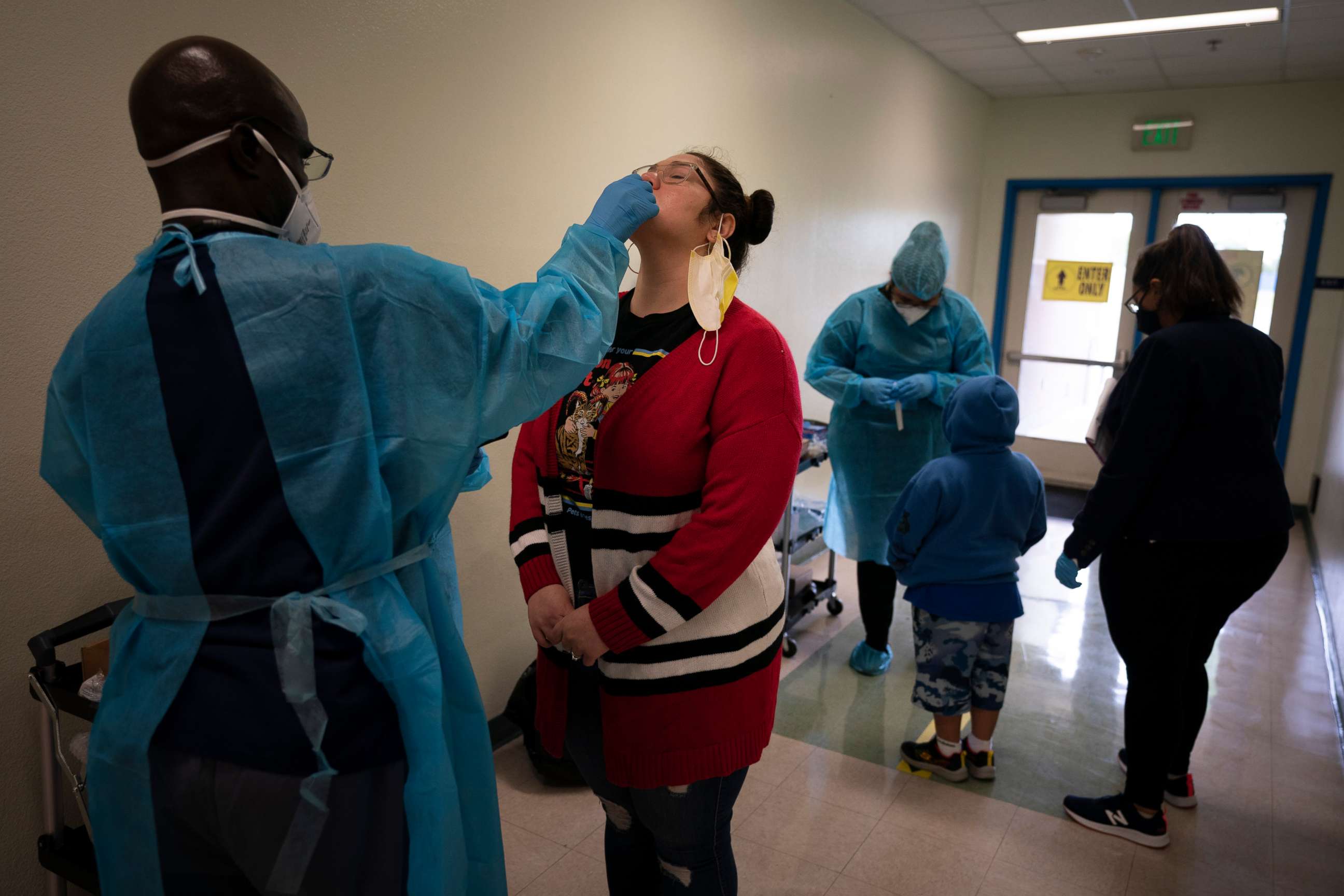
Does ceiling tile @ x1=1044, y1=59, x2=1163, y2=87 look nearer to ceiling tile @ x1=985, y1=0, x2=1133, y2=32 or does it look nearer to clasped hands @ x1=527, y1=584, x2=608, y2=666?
ceiling tile @ x1=985, y1=0, x2=1133, y2=32

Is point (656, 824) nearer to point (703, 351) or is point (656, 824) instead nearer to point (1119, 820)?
point (703, 351)

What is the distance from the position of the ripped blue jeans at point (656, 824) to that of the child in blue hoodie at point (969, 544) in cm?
106

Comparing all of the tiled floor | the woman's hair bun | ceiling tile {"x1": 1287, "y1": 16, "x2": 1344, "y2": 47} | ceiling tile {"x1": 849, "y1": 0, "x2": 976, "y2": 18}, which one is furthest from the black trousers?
ceiling tile {"x1": 1287, "y1": 16, "x2": 1344, "y2": 47}

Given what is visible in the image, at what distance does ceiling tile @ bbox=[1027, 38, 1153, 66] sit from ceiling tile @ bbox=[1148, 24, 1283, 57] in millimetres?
75

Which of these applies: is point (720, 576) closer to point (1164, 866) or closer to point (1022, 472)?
point (1022, 472)

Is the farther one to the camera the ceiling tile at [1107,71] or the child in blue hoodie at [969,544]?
the ceiling tile at [1107,71]

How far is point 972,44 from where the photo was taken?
195 inches

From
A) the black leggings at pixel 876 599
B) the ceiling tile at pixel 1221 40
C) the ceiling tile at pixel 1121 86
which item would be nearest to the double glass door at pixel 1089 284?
the ceiling tile at pixel 1121 86

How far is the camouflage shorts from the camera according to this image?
7.61 ft

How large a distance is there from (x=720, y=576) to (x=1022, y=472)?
1.32 meters

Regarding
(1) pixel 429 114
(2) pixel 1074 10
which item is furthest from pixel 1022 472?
(2) pixel 1074 10

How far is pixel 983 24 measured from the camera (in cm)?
458

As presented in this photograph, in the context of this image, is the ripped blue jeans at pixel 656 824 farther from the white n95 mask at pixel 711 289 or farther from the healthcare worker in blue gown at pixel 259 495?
the white n95 mask at pixel 711 289

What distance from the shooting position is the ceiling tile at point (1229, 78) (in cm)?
533
